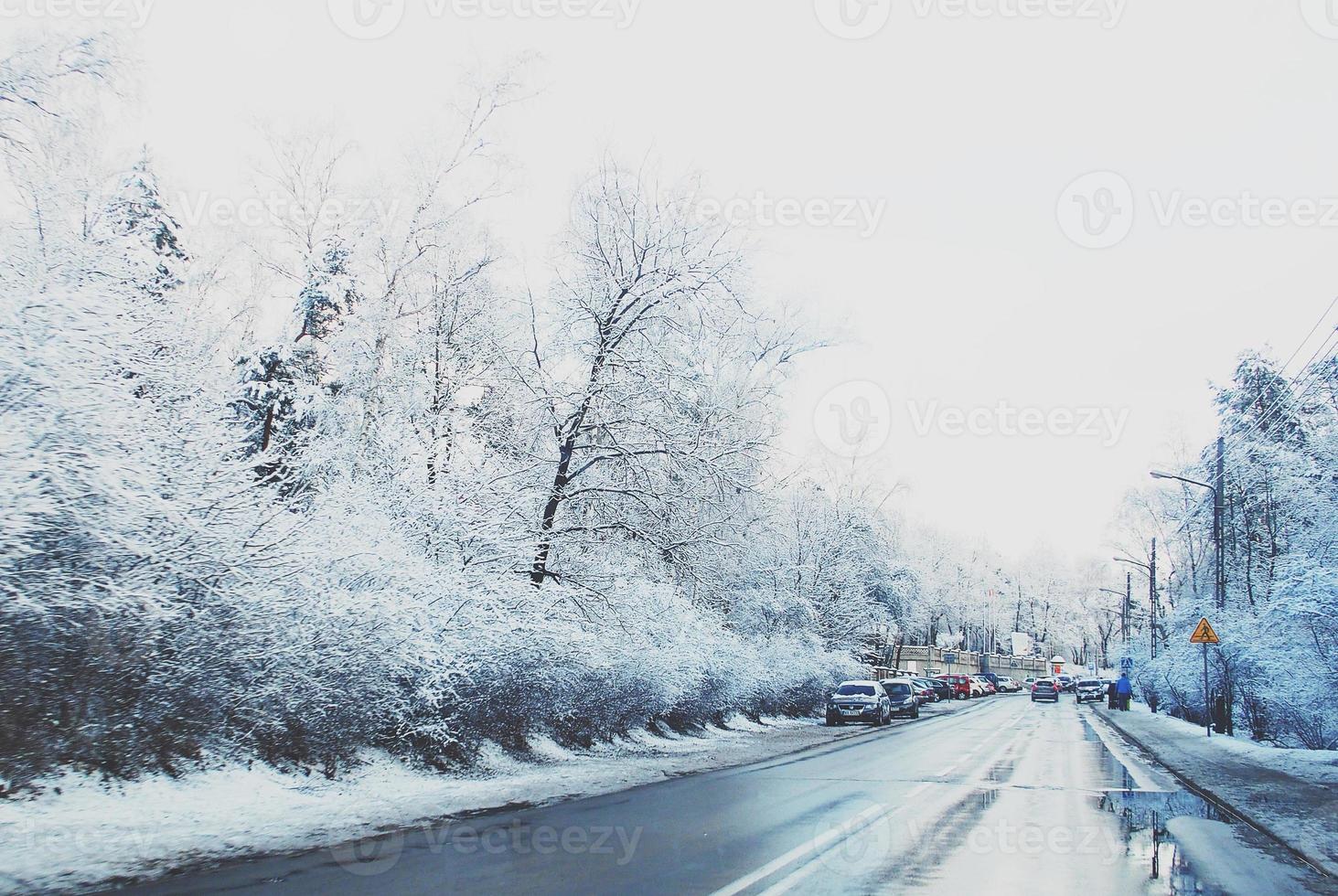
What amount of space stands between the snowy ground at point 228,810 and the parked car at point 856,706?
64.0ft

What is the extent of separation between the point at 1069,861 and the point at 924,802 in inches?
157

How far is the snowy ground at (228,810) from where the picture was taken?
770 centimetres

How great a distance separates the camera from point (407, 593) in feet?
43.8

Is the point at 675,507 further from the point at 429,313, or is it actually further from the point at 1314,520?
the point at 1314,520

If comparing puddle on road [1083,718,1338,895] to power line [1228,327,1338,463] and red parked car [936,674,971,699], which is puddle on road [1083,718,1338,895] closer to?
power line [1228,327,1338,463]

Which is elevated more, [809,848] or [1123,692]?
[1123,692]

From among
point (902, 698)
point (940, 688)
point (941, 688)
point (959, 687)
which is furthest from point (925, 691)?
point (902, 698)

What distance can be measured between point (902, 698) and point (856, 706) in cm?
766

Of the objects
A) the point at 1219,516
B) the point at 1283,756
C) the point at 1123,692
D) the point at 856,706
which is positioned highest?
the point at 1219,516

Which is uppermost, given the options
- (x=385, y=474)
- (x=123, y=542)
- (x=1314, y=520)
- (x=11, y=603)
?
(x=1314, y=520)

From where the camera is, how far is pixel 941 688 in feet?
209

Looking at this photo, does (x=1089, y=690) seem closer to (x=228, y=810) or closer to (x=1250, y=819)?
(x=1250, y=819)

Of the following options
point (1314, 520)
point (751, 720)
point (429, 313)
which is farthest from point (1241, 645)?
point (429, 313)

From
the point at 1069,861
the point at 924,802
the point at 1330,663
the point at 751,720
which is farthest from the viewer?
the point at 751,720
